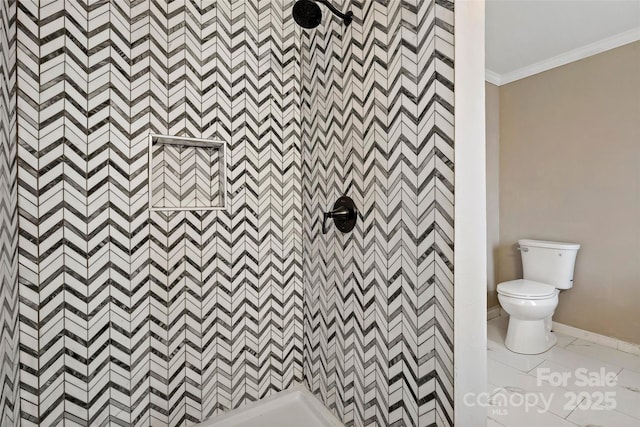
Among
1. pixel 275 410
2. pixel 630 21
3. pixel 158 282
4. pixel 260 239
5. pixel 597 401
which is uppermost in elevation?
pixel 630 21

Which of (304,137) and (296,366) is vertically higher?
(304,137)

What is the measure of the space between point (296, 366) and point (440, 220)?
1.09 metres

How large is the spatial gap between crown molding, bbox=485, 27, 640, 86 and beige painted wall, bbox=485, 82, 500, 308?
0.32ft

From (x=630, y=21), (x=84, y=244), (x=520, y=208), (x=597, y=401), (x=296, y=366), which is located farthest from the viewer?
(x=520, y=208)

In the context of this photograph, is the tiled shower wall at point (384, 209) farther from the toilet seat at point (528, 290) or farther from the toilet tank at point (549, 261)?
the toilet tank at point (549, 261)

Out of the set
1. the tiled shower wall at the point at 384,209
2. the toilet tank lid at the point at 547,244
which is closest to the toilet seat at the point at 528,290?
the toilet tank lid at the point at 547,244

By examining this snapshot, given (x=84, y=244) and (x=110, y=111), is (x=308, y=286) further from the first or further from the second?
(x=110, y=111)

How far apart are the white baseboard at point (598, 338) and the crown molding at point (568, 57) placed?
215 centimetres

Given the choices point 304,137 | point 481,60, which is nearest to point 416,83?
→ point 481,60

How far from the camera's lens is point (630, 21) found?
2.23 m

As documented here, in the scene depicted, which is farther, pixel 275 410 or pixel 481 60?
pixel 275 410

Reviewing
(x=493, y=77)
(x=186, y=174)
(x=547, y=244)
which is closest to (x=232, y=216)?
(x=186, y=174)

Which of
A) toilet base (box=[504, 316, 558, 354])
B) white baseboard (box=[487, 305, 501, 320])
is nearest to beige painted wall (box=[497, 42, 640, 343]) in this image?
white baseboard (box=[487, 305, 501, 320])

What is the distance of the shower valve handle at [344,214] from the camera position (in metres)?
1.27
